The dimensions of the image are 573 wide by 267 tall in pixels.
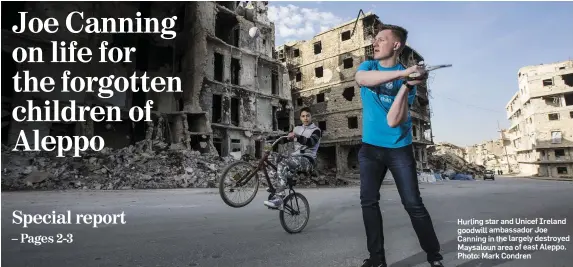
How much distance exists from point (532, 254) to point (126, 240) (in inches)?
138

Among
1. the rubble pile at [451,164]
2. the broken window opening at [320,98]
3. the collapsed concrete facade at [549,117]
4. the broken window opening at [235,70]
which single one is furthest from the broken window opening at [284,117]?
the collapsed concrete facade at [549,117]

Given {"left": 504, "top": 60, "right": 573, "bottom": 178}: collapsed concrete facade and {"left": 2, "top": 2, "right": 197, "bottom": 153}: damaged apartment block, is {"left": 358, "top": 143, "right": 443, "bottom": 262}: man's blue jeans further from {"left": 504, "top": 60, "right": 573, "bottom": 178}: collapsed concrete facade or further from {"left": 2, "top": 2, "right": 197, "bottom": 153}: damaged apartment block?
{"left": 504, "top": 60, "right": 573, "bottom": 178}: collapsed concrete facade

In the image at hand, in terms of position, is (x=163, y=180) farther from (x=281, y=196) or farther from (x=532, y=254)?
(x=532, y=254)

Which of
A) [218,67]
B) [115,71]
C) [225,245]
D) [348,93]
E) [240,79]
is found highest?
[218,67]

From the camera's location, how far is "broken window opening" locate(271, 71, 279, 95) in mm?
25828

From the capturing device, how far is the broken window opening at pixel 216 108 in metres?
21.3

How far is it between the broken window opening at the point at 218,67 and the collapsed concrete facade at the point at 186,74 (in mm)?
75

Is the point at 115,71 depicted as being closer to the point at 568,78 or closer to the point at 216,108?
the point at 216,108

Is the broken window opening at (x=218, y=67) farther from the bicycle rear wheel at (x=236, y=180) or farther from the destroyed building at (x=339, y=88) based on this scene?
the bicycle rear wheel at (x=236, y=180)

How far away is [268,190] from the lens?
366cm

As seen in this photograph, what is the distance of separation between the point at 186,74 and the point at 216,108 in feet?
10.5

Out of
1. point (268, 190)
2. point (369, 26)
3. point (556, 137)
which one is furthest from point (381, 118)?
point (556, 137)

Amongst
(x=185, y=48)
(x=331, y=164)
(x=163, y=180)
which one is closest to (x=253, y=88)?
(x=185, y=48)

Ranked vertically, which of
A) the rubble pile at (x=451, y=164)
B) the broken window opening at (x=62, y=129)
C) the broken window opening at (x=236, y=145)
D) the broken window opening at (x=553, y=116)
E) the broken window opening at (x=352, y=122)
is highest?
the broken window opening at (x=553, y=116)
